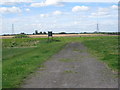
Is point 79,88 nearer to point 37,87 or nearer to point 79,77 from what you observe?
point 37,87

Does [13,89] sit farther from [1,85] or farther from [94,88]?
[94,88]

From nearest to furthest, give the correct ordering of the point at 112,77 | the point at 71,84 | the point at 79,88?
the point at 79,88
the point at 71,84
the point at 112,77

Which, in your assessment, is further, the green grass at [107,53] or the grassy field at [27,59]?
the green grass at [107,53]

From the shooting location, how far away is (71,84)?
9.16 metres

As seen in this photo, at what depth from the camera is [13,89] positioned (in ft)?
28.1

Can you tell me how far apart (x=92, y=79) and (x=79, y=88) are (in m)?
1.86

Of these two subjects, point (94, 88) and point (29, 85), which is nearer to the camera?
point (94, 88)

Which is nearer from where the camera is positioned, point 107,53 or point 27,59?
point 27,59

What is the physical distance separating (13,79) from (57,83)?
203 cm

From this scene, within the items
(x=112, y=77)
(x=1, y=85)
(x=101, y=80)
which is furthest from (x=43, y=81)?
(x=112, y=77)

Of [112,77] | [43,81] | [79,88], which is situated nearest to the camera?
[79,88]

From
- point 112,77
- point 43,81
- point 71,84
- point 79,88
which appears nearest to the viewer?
point 79,88

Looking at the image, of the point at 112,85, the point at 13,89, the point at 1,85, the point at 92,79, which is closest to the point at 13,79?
the point at 1,85

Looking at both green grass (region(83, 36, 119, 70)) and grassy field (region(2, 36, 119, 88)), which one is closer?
grassy field (region(2, 36, 119, 88))
